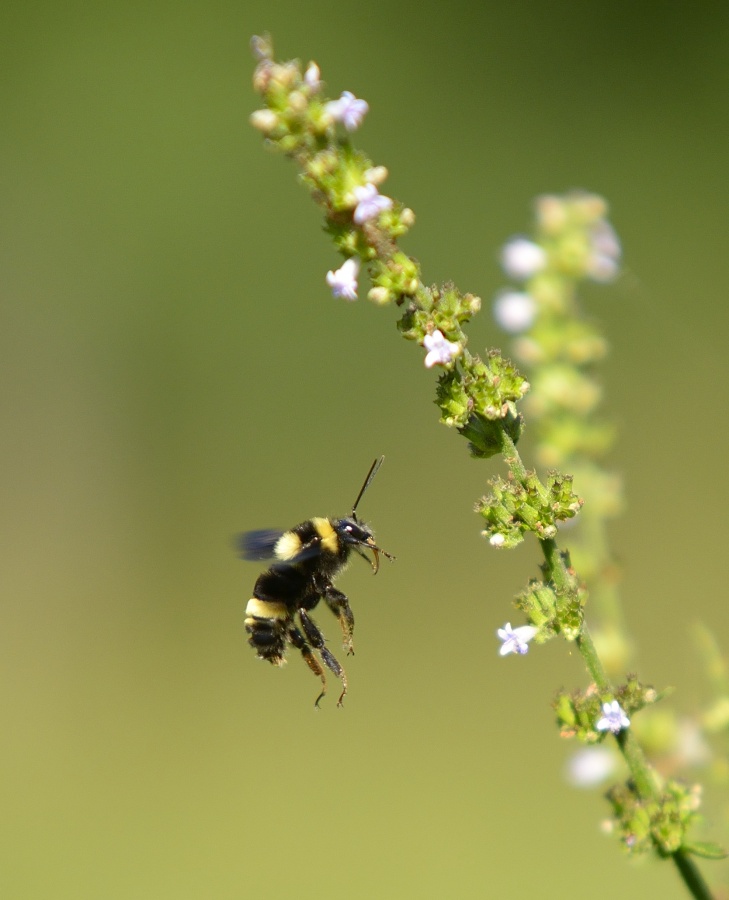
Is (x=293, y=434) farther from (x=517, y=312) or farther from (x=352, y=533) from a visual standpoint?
(x=517, y=312)

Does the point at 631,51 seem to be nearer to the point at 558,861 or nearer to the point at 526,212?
the point at 526,212

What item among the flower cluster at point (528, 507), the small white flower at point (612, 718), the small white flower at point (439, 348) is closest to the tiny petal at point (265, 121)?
the small white flower at point (439, 348)

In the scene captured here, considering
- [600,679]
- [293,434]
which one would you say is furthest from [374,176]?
[293,434]

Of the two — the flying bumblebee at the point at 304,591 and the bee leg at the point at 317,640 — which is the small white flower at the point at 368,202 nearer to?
the flying bumblebee at the point at 304,591

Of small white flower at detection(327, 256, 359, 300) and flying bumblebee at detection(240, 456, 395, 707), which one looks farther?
flying bumblebee at detection(240, 456, 395, 707)

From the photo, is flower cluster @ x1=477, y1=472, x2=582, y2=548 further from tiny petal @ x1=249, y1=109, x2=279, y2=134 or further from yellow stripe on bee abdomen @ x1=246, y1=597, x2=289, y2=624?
yellow stripe on bee abdomen @ x1=246, y1=597, x2=289, y2=624

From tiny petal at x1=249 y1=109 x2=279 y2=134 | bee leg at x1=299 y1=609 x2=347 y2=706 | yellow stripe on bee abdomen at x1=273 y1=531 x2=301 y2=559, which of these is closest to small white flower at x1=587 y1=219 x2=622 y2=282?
yellow stripe on bee abdomen at x1=273 y1=531 x2=301 y2=559
